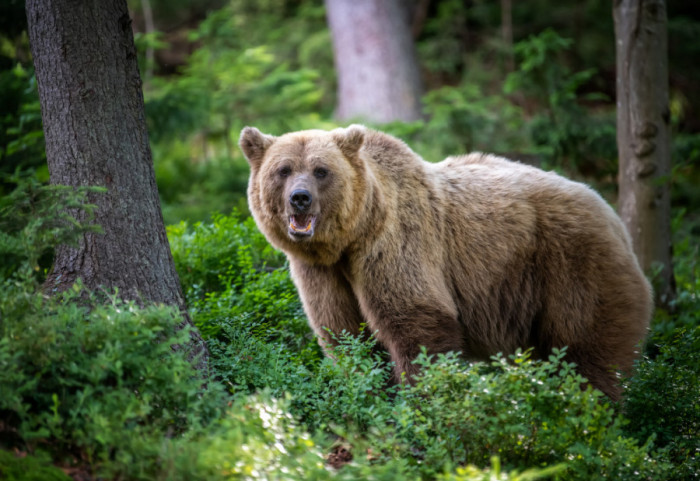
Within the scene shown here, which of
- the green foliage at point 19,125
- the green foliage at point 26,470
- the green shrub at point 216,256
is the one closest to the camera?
the green foliage at point 26,470

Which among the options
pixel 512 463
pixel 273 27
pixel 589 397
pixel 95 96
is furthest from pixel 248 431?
pixel 273 27

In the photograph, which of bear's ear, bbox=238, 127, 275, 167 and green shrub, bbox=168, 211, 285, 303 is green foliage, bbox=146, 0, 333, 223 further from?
bear's ear, bbox=238, 127, 275, 167

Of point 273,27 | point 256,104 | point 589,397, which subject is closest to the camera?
point 589,397

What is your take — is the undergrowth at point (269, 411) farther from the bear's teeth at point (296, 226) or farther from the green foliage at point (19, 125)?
the green foliage at point (19, 125)

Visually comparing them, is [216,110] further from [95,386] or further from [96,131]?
[95,386]

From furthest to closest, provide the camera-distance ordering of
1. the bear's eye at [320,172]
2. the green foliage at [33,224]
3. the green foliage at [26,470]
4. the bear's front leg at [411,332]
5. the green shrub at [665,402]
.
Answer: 1. the bear's eye at [320,172]
2. the bear's front leg at [411,332]
3. the green shrub at [665,402]
4. the green foliage at [33,224]
5. the green foliage at [26,470]

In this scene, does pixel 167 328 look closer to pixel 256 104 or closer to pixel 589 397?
pixel 589 397

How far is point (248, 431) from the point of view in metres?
3.30

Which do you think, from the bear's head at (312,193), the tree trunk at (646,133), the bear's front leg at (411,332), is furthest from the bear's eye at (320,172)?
the tree trunk at (646,133)

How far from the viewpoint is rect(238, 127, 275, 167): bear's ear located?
5469 millimetres

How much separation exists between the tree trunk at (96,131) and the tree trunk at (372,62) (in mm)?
10323

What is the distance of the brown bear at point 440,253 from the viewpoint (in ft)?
16.8

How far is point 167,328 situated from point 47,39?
2260 mm

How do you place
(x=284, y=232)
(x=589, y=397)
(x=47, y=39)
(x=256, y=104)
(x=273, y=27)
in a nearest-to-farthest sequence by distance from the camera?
1. (x=589, y=397)
2. (x=47, y=39)
3. (x=284, y=232)
4. (x=256, y=104)
5. (x=273, y=27)
